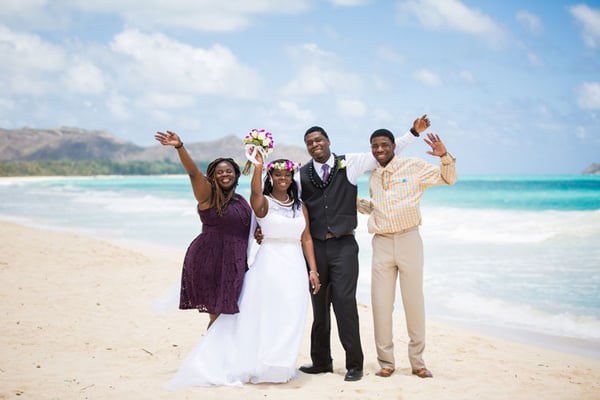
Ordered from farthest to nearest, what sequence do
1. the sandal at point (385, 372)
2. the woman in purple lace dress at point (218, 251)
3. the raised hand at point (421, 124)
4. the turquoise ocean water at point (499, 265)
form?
1. the turquoise ocean water at point (499, 265)
2. the raised hand at point (421, 124)
3. the sandal at point (385, 372)
4. the woman in purple lace dress at point (218, 251)

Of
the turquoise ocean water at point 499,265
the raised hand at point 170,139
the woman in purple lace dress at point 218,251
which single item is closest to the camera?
the raised hand at point 170,139

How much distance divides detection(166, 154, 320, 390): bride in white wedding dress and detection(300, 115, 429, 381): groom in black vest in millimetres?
134

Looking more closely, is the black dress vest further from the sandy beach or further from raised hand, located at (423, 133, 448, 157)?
the sandy beach

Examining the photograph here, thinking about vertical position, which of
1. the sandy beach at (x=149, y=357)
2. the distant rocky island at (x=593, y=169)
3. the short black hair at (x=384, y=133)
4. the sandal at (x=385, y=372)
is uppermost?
the distant rocky island at (x=593, y=169)

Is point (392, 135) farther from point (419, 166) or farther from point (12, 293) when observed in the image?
point (12, 293)

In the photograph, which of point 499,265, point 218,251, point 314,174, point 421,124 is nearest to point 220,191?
point 218,251

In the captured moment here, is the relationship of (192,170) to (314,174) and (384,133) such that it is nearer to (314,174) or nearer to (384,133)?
(314,174)

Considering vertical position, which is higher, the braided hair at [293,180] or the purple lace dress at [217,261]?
the braided hair at [293,180]

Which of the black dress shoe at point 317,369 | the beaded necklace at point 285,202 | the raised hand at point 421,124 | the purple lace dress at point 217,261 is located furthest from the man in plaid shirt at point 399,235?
the purple lace dress at point 217,261

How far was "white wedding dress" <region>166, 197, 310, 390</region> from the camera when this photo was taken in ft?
15.0

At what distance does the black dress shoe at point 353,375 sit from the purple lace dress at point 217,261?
3.77ft

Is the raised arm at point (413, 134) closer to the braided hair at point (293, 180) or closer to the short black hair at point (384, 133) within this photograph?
the short black hair at point (384, 133)

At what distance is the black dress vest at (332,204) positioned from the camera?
4.77m

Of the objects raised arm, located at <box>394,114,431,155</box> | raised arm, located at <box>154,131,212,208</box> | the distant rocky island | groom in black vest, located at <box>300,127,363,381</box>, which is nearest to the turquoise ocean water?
groom in black vest, located at <box>300,127,363,381</box>
